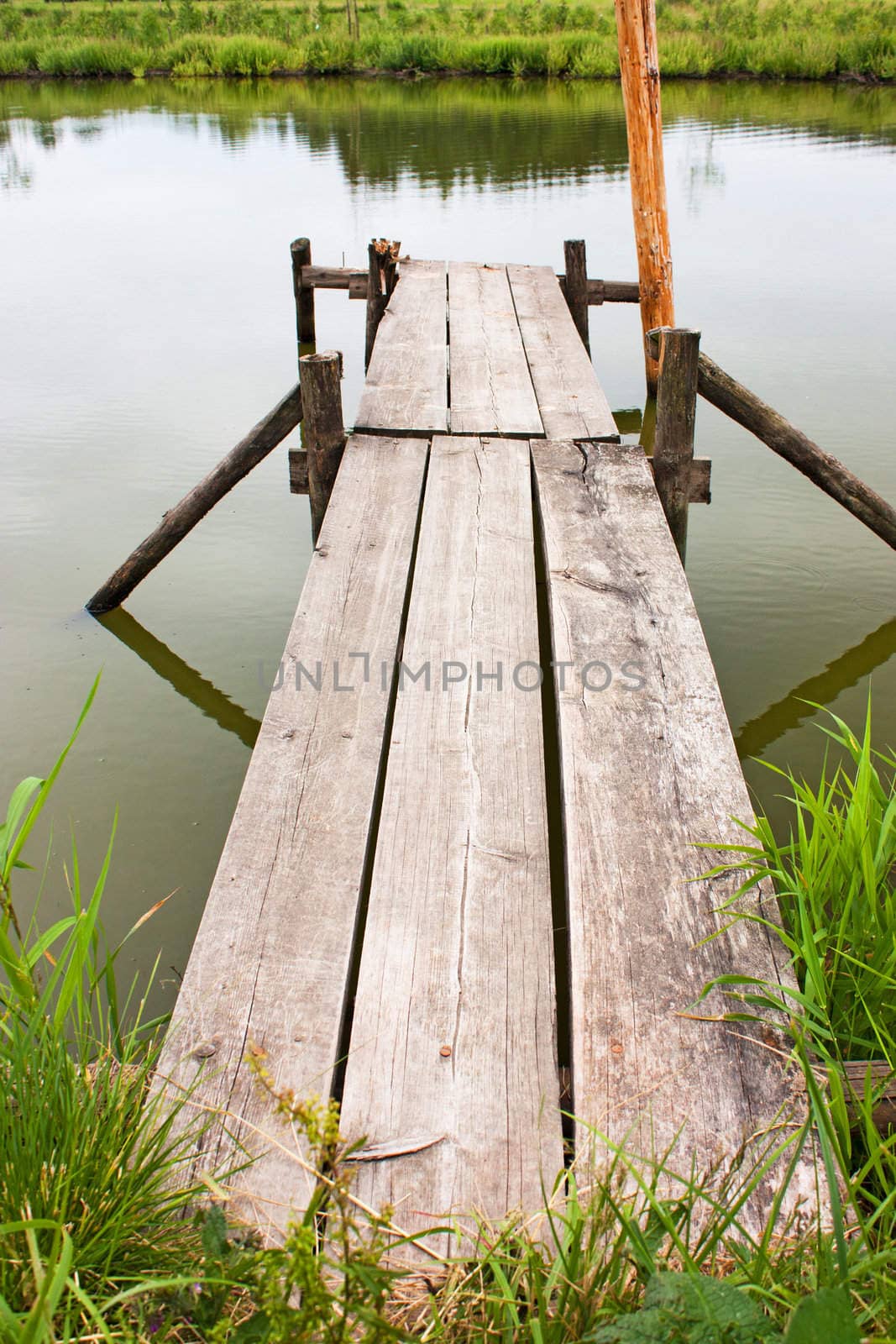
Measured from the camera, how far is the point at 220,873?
206 cm

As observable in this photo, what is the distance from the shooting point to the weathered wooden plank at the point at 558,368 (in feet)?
13.2

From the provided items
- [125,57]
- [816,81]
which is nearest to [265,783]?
[816,81]

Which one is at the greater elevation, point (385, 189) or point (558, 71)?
point (558, 71)

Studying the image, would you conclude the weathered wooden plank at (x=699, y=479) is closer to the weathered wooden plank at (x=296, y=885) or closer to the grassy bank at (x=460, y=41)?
the weathered wooden plank at (x=296, y=885)

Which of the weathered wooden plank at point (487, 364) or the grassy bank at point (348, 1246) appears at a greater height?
the weathered wooden plank at point (487, 364)

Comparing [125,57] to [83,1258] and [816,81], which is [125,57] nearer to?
[816,81]

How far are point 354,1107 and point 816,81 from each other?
28863 millimetres

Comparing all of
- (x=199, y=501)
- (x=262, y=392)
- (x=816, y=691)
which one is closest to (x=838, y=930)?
(x=816, y=691)

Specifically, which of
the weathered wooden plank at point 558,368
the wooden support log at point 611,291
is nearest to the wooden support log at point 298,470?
the weathered wooden plank at point 558,368

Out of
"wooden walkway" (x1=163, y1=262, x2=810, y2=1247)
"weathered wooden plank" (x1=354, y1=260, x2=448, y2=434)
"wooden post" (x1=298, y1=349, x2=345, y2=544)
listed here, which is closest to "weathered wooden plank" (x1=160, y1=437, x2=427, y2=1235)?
"wooden walkway" (x1=163, y1=262, x2=810, y2=1247)

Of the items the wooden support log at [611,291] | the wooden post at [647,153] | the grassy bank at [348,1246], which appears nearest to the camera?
the grassy bank at [348,1246]

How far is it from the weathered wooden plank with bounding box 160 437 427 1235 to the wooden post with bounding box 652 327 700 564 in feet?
3.66

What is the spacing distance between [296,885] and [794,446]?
3298 millimetres

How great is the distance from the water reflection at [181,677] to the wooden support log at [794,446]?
225 centimetres
